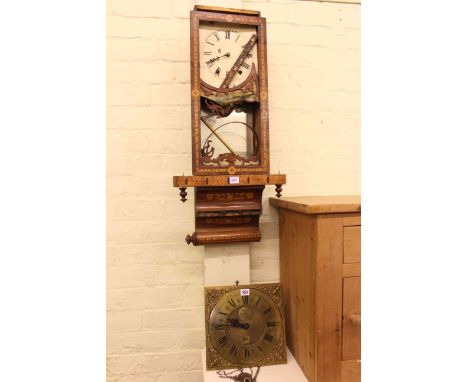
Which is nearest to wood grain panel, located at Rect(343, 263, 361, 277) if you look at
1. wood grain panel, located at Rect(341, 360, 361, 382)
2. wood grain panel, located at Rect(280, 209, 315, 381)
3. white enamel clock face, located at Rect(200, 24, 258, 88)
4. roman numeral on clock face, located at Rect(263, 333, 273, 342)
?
wood grain panel, located at Rect(280, 209, 315, 381)

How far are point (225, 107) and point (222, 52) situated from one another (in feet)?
0.71

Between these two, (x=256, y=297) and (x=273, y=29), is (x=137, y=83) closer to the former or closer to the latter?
(x=273, y=29)

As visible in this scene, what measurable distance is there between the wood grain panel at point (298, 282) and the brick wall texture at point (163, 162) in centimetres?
Answer: 13

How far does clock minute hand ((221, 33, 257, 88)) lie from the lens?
4.66 feet

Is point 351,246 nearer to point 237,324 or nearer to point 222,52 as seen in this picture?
point 237,324

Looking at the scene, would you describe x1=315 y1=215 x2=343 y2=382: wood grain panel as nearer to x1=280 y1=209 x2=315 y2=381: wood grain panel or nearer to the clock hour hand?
x1=280 y1=209 x2=315 y2=381: wood grain panel

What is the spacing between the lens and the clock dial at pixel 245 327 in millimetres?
1455

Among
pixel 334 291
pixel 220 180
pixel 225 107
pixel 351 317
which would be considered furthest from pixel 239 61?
pixel 351 317

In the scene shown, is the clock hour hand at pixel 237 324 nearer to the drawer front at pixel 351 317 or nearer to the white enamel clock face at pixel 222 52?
the drawer front at pixel 351 317

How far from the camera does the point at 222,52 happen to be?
142 cm

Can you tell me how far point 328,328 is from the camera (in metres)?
1.29
